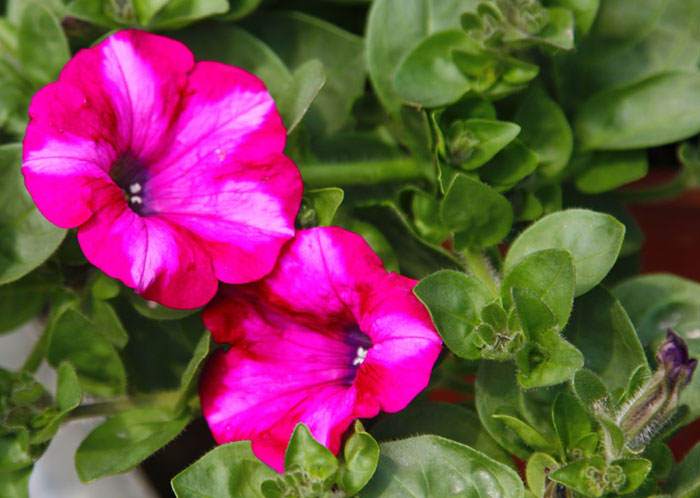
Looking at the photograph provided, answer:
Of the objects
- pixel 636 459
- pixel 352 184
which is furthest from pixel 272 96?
pixel 636 459

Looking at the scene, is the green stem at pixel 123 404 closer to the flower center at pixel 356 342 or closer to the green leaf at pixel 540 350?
the flower center at pixel 356 342

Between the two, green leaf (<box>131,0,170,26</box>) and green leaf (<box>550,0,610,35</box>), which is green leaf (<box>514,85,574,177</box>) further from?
green leaf (<box>131,0,170,26</box>)

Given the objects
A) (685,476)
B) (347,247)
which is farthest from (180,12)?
(685,476)

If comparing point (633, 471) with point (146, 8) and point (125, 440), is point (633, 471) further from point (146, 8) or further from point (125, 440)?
point (146, 8)

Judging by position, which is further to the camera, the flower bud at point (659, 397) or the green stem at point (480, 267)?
the green stem at point (480, 267)

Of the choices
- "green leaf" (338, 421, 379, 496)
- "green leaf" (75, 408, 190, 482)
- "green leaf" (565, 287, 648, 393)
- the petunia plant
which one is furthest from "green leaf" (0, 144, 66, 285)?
"green leaf" (565, 287, 648, 393)

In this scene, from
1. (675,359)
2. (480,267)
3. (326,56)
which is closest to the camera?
(675,359)

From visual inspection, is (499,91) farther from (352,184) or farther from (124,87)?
(124,87)

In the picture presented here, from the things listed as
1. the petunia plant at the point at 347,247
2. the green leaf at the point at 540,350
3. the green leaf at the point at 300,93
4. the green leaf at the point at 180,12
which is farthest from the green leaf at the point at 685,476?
the green leaf at the point at 180,12
